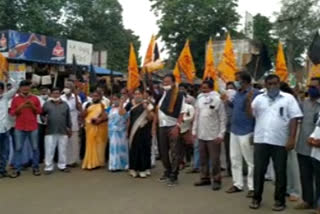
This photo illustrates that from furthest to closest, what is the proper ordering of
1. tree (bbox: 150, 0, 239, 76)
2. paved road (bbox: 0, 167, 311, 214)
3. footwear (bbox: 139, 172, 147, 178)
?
1. tree (bbox: 150, 0, 239, 76)
2. footwear (bbox: 139, 172, 147, 178)
3. paved road (bbox: 0, 167, 311, 214)

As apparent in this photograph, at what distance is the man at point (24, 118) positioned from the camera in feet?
29.0

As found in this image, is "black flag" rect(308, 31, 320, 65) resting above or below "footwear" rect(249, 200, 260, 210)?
above

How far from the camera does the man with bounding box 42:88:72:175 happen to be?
9359 mm

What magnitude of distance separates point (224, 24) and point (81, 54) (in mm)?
18444

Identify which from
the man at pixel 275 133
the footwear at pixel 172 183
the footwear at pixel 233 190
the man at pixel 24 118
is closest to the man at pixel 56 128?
the man at pixel 24 118

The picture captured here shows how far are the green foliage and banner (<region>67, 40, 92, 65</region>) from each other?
8932mm

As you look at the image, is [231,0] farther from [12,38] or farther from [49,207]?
[49,207]

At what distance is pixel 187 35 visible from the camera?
38.2 m

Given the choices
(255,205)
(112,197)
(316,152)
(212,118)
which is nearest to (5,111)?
(112,197)

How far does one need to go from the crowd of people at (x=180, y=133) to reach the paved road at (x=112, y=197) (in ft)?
0.92

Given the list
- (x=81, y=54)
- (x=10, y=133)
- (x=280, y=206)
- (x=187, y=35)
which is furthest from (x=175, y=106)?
(x=187, y=35)

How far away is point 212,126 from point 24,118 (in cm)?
358

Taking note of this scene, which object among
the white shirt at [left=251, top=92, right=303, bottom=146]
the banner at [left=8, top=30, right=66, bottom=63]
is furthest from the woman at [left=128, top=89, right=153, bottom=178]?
the banner at [left=8, top=30, right=66, bottom=63]

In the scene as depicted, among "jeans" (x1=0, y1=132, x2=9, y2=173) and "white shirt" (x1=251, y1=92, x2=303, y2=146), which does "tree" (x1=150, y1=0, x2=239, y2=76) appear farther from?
"white shirt" (x1=251, y1=92, x2=303, y2=146)
